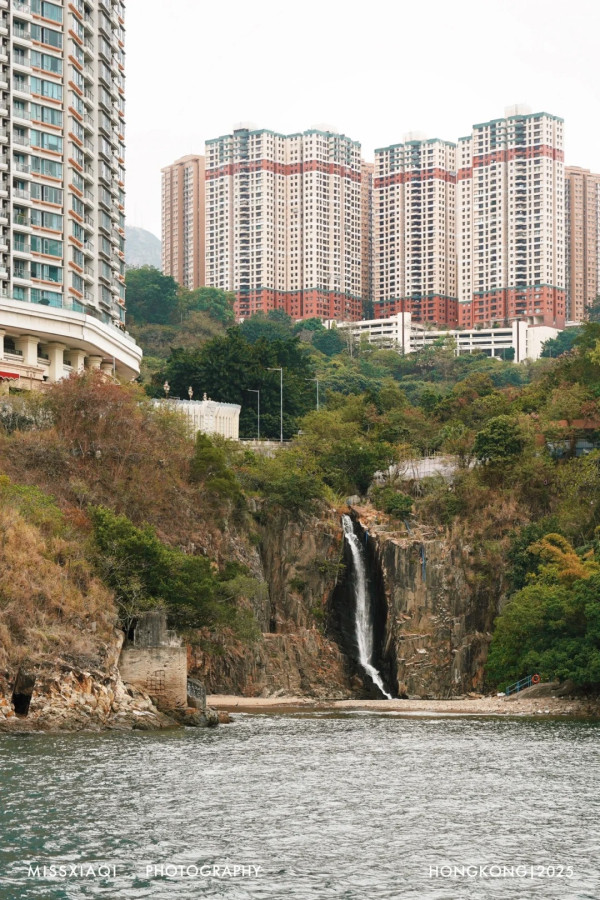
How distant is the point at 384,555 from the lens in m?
79.1

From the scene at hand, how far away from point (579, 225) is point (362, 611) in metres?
130

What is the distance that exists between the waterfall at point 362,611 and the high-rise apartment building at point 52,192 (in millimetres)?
20383

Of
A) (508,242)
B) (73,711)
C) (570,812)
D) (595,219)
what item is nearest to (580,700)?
(73,711)

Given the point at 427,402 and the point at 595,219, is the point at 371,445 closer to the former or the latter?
the point at 427,402

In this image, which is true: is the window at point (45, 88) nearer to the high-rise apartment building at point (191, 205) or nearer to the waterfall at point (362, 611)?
the waterfall at point (362, 611)

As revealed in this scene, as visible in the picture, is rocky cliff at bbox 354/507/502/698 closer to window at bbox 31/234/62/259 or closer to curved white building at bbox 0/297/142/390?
curved white building at bbox 0/297/142/390

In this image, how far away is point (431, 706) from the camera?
227ft

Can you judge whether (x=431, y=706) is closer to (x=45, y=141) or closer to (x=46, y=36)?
(x=45, y=141)

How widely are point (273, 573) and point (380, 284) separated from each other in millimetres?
119756

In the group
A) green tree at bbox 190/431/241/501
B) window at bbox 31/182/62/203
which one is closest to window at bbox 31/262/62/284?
window at bbox 31/182/62/203

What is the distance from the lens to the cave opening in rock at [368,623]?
77.4m

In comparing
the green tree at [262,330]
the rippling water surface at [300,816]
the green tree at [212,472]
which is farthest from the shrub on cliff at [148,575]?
the green tree at [262,330]

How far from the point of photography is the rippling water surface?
2752cm

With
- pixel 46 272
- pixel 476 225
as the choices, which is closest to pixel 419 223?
pixel 476 225
